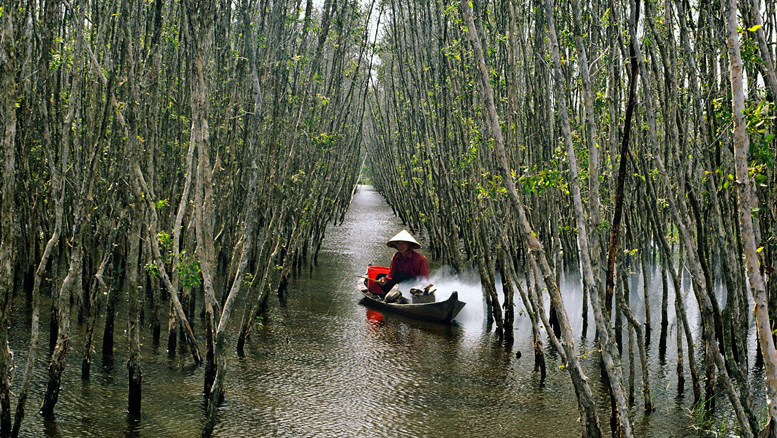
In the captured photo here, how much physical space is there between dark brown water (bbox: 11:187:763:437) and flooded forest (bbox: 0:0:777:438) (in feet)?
0.19

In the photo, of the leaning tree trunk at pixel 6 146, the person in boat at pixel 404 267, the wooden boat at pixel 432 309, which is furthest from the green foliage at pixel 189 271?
the person in boat at pixel 404 267

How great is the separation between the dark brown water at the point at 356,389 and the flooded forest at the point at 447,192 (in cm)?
6

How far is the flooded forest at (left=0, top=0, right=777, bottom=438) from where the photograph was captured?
4.38 m

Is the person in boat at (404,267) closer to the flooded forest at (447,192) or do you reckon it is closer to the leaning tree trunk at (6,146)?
the flooded forest at (447,192)

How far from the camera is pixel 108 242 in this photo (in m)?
6.43

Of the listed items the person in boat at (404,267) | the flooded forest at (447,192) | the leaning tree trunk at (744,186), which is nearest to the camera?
the leaning tree trunk at (744,186)

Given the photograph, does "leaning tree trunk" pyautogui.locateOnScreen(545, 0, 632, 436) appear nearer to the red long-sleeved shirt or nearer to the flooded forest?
the flooded forest

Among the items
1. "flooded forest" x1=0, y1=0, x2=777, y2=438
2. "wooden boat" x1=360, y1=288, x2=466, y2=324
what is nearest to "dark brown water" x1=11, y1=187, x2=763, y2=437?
"flooded forest" x1=0, y1=0, x2=777, y2=438

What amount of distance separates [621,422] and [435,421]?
2549mm

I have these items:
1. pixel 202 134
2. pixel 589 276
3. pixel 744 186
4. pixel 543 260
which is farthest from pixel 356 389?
pixel 744 186

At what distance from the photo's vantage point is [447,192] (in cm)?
1139

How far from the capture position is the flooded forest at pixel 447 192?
14.4 ft

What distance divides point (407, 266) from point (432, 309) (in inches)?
62.8

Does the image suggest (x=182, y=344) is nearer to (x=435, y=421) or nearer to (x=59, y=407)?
(x=59, y=407)
